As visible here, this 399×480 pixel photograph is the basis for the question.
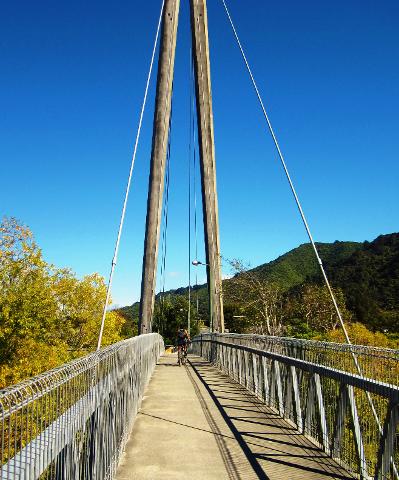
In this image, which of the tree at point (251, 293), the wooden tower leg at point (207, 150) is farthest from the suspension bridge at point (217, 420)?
the tree at point (251, 293)

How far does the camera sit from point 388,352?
18.5 feet

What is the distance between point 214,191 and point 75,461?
1822cm

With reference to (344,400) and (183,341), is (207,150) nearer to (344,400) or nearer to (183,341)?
(183,341)

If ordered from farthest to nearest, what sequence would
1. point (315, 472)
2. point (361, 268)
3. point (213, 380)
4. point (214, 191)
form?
1. point (361, 268)
2. point (214, 191)
3. point (213, 380)
4. point (315, 472)

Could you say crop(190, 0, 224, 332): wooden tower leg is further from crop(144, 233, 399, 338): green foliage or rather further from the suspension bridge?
crop(144, 233, 399, 338): green foliage

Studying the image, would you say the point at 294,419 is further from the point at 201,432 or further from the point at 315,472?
the point at 315,472

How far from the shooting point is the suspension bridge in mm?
2553

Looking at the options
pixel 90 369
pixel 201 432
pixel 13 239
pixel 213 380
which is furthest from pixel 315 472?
pixel 13 239

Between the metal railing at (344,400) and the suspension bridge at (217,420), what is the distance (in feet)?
0.04

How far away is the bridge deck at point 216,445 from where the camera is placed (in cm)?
489

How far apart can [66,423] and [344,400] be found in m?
3.15

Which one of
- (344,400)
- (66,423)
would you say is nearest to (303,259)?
(344,400)

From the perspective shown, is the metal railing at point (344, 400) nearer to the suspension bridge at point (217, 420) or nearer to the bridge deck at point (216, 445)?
the suspension bridge at point (217, 420)

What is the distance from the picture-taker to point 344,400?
5.07 meters
